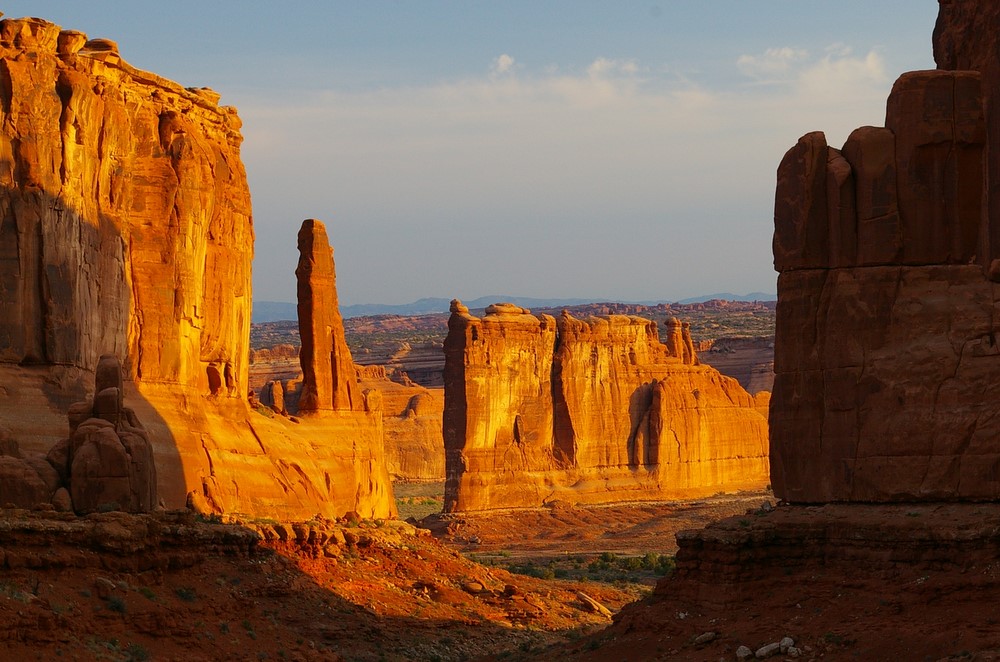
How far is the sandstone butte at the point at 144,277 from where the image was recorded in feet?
140

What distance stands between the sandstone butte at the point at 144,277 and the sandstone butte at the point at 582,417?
32191 millimetres

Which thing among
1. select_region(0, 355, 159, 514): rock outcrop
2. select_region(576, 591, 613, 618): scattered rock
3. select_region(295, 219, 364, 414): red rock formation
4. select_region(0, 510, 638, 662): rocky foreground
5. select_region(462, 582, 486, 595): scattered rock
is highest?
select_region(295, 219, 364, 414): red rock formation

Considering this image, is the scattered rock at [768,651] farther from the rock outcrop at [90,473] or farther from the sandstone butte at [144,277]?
the sandstone butte at [144,277]

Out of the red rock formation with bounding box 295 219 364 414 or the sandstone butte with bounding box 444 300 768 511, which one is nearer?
the red rock formation with bounding box 295 219 364 414

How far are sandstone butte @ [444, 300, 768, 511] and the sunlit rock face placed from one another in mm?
53510

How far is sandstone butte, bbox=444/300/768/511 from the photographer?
8650 cm

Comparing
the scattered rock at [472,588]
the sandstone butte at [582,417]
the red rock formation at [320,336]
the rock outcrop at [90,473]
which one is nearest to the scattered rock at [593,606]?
the scattered rock at [472,588]

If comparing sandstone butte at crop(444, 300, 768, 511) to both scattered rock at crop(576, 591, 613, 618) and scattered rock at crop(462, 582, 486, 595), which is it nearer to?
scattered rock at crop(576, 591, 613, 618)

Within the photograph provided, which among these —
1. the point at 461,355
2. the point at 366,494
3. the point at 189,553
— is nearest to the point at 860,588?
the point at 189,553

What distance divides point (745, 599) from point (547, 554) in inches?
1782

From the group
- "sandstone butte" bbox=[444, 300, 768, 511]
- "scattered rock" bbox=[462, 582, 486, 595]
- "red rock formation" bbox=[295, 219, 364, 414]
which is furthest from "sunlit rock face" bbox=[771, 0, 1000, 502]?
"sandstone butte" bbox=[444, 300, 768, 511]

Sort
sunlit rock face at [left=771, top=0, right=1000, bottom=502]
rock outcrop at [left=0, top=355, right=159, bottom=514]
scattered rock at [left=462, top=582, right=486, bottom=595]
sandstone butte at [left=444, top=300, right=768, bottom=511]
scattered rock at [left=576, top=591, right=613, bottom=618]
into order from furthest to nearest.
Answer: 1. sandstone butte at [left=444, top=300, right=768, bottom=511]
2. scattered rock at [left=576, top=591, right=613, bottom=618]
3. scattered rock at [left=462, top=582, right=486, bottom=595]
4. rock outcrop at [left=0, top=355, right=159, bottom=514]
5. sunlit rock face at [left=771, top=0, right=1000, bottom=502]

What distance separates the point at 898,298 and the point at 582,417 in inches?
2486

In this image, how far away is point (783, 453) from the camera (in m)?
32.3
